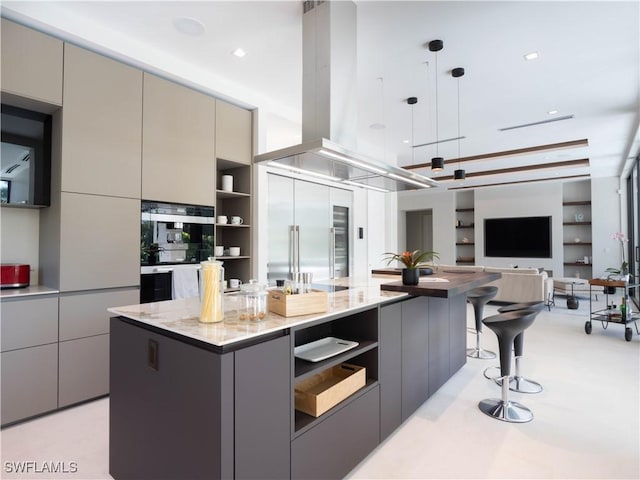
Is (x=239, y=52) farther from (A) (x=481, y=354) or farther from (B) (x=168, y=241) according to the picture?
(A) (x=481, y=354)

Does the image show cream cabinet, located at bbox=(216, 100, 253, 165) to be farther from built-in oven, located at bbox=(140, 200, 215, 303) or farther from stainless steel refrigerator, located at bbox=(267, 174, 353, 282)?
stainless steel refrigerator, located at bbox=(267, 174, 353, 282)

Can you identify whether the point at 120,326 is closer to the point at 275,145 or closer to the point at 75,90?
the point at 75,90

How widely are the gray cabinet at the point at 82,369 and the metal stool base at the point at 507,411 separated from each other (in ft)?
9.64

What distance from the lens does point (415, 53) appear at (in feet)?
10.3

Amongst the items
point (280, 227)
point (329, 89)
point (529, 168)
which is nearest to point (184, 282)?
point (280, 227)

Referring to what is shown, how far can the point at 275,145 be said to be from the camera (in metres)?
5.62

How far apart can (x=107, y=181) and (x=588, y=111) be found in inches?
215

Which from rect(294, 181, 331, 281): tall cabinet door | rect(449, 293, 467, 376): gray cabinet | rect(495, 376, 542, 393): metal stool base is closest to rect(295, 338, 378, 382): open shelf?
rect(449, 293, 467, 376): gray cabinet

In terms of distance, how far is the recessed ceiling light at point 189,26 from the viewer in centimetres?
273

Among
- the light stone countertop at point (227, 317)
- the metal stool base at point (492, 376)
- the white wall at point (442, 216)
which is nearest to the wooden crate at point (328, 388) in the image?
the light stone countertop at point (227, 317)

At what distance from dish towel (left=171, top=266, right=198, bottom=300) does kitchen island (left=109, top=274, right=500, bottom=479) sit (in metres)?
1.21

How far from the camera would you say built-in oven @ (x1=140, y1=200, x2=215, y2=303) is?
3.10 metres

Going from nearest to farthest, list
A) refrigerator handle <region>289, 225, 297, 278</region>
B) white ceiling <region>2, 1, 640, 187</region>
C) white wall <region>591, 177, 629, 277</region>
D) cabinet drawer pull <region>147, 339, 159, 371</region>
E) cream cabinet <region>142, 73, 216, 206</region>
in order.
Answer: cabinet drawer pull <region>147, 339, 159, 371</region> < white ceiling <region>2, 1, 640, 187</region> < cream cabinet <region>142, 73, 216, 206</region> < refrigerator handle <region>289, 225, 297, 278</region> < white wall <region>591, 177, 629, 277</region>

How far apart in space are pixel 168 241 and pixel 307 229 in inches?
92.4
